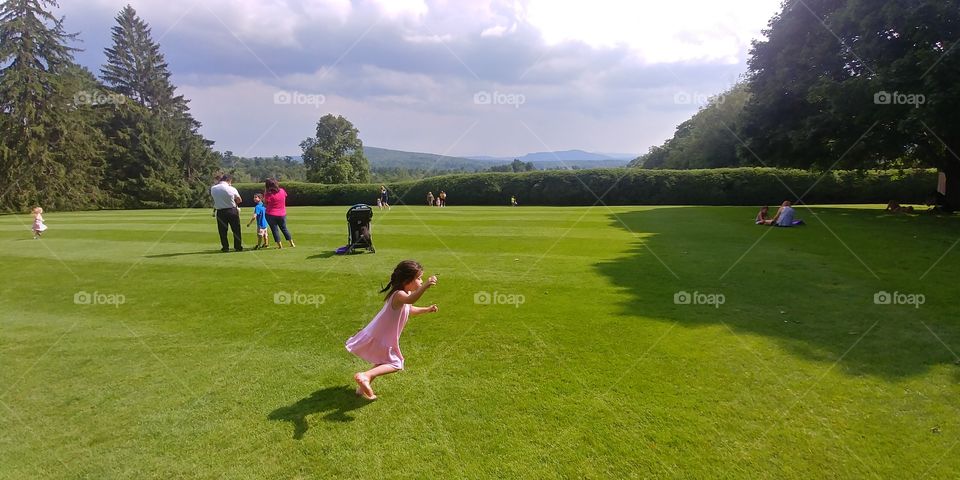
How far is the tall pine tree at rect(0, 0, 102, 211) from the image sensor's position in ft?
145

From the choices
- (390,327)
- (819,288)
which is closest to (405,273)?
(390,327)

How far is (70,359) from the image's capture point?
6.23 meters

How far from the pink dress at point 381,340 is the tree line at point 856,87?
2142 cm

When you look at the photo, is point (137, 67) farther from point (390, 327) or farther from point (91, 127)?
point (390, 327)

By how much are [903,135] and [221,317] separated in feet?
91.8

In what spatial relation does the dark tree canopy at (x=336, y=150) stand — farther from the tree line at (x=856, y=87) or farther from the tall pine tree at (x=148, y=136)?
the tree line at (x=856, y=87)

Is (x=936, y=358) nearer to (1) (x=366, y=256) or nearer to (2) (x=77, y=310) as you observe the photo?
(1) (x=366, y=256)

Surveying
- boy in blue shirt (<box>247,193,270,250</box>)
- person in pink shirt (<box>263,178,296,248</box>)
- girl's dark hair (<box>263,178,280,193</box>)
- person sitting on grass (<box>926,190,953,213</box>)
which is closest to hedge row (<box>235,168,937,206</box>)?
person sitting on grass (<box>926,190,953,213</box>)

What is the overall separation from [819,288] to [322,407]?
9128 mm

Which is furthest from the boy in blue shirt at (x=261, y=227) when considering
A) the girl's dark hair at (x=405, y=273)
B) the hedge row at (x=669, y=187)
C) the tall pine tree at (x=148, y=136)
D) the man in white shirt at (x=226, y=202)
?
the tall pine tree at (x=148, y=136)

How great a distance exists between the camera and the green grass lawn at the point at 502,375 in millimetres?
4000

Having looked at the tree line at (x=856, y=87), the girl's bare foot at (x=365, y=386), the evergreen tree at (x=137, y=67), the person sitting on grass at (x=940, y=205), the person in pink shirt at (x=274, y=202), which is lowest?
the girl's bare foot at (x=365, y=386)

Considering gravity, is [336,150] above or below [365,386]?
above

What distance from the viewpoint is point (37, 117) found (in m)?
45.8
